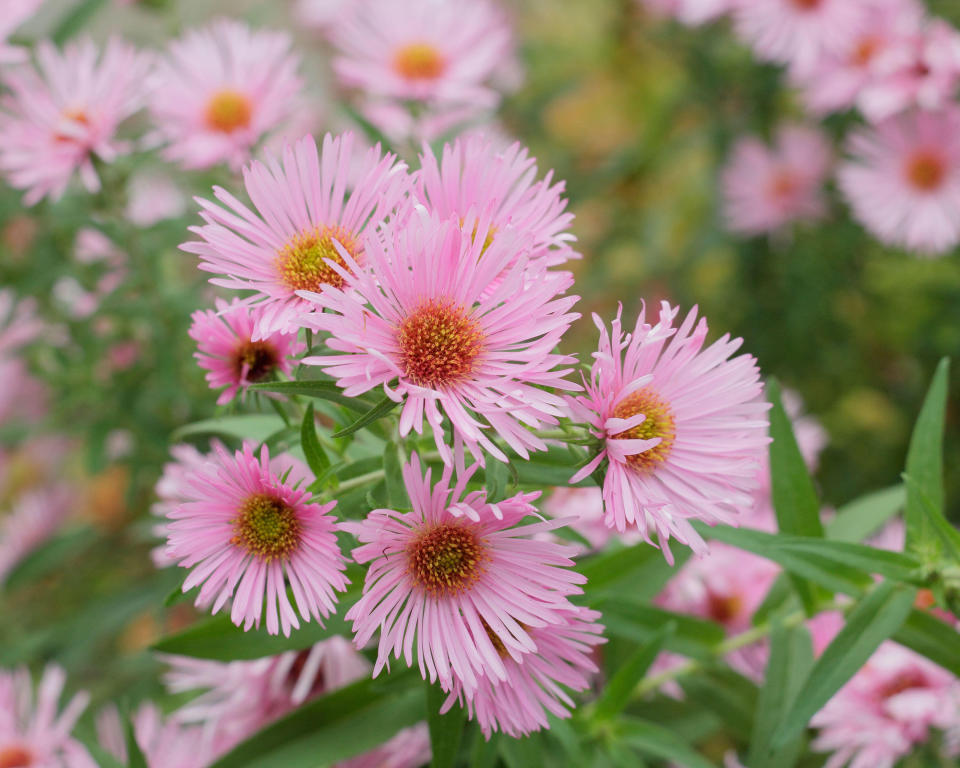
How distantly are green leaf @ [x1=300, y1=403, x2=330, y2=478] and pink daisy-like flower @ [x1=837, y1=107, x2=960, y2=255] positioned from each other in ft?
3.56

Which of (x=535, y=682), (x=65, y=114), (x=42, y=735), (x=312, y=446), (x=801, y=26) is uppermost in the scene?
(x=801, y=26)

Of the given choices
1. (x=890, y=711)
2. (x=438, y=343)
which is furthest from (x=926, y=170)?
(x=438, y=343)

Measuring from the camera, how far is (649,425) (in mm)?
564

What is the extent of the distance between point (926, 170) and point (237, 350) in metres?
1.16

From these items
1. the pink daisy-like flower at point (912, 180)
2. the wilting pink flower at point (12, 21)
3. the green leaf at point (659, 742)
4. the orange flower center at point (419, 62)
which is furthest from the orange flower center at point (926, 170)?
the wilting pink flower at point (12, 21)

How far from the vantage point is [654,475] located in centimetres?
56

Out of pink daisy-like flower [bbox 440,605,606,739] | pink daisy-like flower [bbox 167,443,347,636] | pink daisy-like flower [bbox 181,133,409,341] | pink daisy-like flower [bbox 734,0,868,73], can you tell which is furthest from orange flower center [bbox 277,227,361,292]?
pink daisy-like flower [bbox 734,0,868,73]

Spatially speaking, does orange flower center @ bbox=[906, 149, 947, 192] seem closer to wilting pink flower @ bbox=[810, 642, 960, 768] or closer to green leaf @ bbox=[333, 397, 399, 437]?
wilting pink flower @ bbox=[810, 642, 960, 768]

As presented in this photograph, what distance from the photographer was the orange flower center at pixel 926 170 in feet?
4.39

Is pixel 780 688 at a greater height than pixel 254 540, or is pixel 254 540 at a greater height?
pixel 254 540

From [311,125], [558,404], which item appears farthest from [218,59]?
[558,404]

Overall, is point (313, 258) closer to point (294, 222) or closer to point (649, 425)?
point (294, 222)

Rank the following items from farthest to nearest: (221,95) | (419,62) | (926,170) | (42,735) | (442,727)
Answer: (926,170), (419,62), (221,95), (42,735), (442,727)

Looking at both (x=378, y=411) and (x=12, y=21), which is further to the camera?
(x=12, y=21)
